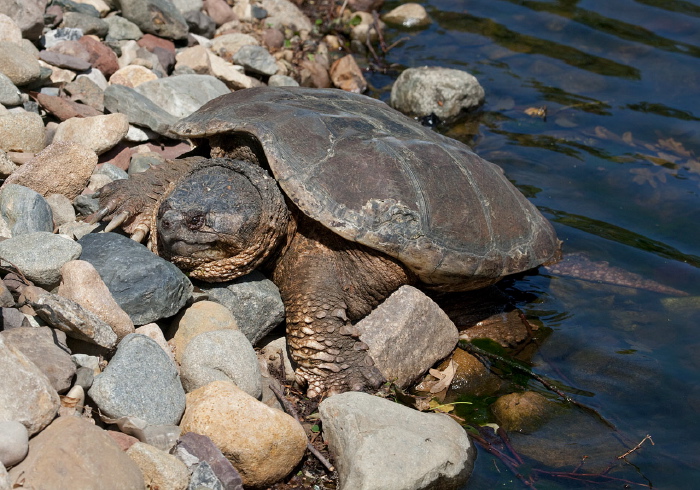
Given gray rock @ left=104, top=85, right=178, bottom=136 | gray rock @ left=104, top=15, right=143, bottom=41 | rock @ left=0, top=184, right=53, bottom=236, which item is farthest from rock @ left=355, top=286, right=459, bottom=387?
gray rock @ left=104, top=15, right=143, bottom=41

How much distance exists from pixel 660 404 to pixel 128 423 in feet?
8.95

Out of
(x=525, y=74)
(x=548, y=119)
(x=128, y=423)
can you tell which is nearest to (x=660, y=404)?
(x=128, y=423)

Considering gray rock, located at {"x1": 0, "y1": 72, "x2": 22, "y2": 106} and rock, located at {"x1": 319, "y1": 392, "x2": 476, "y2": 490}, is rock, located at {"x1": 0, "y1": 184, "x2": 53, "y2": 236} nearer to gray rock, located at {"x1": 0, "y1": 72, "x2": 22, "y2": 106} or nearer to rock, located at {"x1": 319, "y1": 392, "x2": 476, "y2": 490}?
gray rock, located at {"x1": 0, "y1": 72, "x2": 22, "y2": 106}

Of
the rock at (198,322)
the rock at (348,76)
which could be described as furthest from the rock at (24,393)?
the rock at (348,76)

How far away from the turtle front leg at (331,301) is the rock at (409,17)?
571 cm

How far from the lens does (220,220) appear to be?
3385mm

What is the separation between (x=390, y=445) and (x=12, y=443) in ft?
4.67

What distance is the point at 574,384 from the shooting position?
390cm

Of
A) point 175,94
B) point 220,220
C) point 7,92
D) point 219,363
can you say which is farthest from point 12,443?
point 175,94

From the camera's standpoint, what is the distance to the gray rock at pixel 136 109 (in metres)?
4.66

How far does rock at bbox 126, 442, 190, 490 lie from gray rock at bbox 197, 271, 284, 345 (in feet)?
3.68

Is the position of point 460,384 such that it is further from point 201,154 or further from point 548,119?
point 548,119

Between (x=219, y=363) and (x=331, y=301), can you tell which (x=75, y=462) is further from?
(x=331, y=301)

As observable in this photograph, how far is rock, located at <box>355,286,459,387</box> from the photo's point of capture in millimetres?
3635
